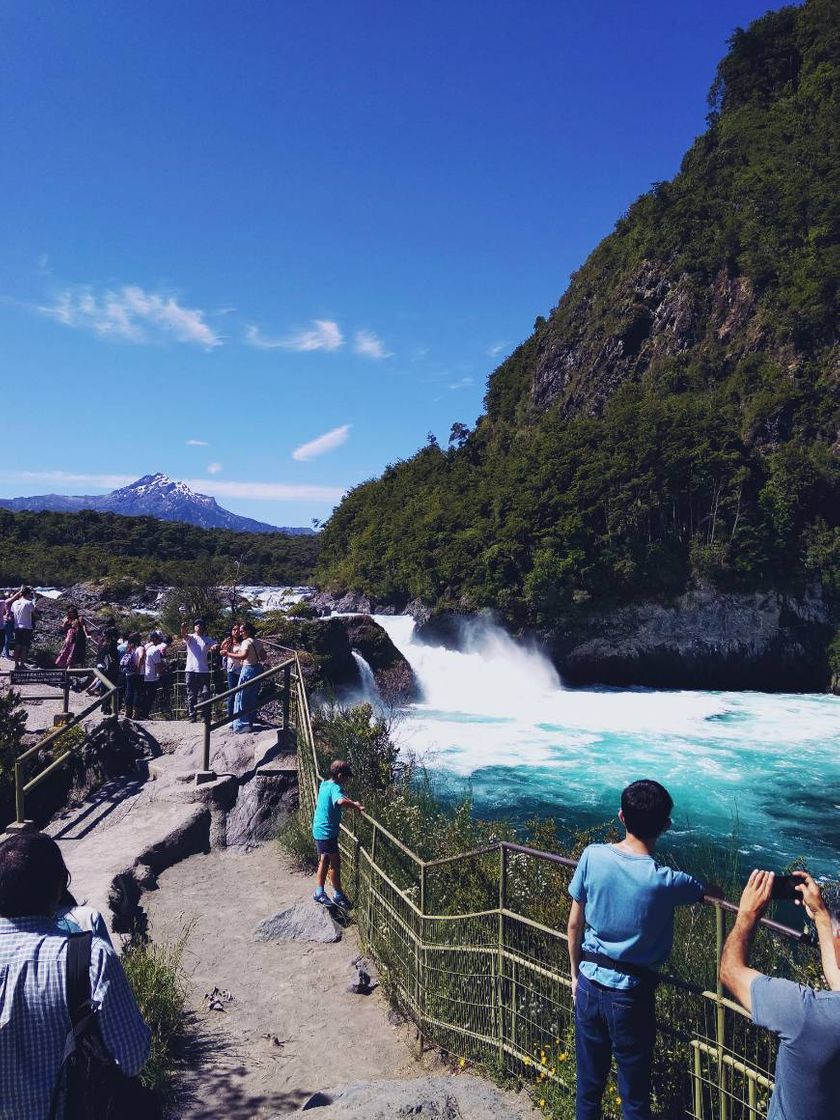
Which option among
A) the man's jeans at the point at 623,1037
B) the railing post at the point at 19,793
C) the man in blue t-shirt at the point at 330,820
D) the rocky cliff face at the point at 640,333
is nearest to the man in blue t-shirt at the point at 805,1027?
the man's jeans at the point at 623,1037

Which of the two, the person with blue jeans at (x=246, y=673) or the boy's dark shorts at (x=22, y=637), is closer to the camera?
the person with blue jeans at (x=246, y=673)

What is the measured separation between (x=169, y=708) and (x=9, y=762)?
182 inches

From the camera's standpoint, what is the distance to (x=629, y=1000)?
303 centimetres

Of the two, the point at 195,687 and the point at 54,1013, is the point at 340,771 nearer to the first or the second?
the point at 54,1013

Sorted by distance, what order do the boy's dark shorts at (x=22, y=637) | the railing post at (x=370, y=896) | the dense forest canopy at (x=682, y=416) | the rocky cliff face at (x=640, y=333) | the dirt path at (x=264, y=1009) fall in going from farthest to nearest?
the rocky cliff face at (x=640, y=333)
the dense forest canopy at (x=682, y=416)
the boy's dark shorts at (x=22, y=637)
the railing post at (x=370, y=896)
the dirt path at (x=264, y=1009)

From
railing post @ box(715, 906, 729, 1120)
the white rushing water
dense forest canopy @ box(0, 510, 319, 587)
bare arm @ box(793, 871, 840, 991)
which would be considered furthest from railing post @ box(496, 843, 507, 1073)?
dense forest canopy @ box(0, 510, 319, 587)

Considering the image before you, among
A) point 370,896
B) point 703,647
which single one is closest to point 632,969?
point 370,896

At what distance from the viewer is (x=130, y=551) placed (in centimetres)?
8075

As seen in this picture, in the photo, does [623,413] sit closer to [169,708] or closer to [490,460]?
[490,460]

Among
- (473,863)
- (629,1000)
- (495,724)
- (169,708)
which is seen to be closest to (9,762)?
(169,708)

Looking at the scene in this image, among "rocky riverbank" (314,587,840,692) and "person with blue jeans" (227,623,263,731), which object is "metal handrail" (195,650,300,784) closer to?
"person with blue jeans" (227,623,263,731)

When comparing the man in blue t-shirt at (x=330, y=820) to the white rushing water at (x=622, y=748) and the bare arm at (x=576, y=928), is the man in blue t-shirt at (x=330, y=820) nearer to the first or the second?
the bare arm at (x=576, y=928)

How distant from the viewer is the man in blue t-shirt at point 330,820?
23.2 feet

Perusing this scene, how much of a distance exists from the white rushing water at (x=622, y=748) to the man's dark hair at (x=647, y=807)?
7.20 m
